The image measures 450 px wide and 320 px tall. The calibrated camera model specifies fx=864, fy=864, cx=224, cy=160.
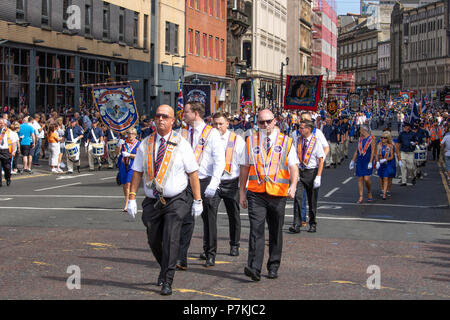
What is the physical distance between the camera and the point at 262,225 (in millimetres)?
9703

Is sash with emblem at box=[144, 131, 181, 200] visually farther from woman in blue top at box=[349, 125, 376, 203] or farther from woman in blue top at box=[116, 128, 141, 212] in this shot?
woman in blue top at box=[349, 125, 376, 203]

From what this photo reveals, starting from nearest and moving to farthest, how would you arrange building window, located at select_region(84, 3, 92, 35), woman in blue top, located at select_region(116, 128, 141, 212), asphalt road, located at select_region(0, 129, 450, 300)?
asphalt road, located at select_region(0, 129, 450, 300) < woman in blue top, located at select_region(116, 128, 141, 212) < building window, located at select_region(84, 3, 92, 35)

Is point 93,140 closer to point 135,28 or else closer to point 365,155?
point 365,155

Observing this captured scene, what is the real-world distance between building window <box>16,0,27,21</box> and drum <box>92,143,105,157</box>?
9373mm

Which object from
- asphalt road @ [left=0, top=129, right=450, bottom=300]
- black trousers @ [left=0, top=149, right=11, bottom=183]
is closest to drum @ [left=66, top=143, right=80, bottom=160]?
black trousers @ [left=0, top=149, right=11, bottom=183]

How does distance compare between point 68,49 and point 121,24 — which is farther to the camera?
point 121,24

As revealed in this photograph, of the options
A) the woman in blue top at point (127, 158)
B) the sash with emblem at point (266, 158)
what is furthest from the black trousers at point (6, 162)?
the sash with emblem at point (266, 158)

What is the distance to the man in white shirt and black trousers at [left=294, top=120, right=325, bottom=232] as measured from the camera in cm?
1427

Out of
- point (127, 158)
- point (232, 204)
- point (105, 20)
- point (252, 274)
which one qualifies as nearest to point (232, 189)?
point (232, 204)

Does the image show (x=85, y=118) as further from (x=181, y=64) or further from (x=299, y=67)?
(x=299, y=67)

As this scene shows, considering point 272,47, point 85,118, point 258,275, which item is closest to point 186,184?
point 258,275

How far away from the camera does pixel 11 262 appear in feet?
34.8

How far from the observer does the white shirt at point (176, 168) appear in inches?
350

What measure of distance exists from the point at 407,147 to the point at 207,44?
131 ft
